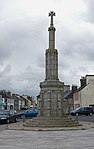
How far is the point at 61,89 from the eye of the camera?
3322 cm

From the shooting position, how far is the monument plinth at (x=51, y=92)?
106 feet

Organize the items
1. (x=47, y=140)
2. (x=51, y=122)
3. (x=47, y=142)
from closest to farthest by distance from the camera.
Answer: (x=47, y=142) → (x=47, y=140) → (x=51, y=122)

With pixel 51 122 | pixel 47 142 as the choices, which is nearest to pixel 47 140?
pixel 47 142

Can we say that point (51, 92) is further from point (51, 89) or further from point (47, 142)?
point (47, 142)

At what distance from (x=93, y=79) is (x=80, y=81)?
795cm

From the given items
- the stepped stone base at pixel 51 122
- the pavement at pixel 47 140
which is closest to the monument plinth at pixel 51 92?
the stepped stone base at pixel 51 122

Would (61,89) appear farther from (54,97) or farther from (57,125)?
(57,125)

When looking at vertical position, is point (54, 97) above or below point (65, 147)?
above

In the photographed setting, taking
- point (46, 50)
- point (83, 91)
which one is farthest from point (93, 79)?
point (46, 50)

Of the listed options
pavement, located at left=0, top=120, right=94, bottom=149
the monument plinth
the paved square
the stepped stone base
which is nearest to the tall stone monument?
the monument plinth

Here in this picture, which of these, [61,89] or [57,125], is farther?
[61,89]

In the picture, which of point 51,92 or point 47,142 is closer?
point 47,142

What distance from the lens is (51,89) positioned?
32.9 m

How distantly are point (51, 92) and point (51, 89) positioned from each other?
0.92 feet
